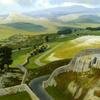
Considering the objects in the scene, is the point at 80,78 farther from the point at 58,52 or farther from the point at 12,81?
the point at 58,52

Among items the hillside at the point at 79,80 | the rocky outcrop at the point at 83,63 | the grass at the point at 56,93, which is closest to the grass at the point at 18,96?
the grass at the point at 56,93

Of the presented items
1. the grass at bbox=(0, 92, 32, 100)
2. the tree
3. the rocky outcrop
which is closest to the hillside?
the rocky outcrop

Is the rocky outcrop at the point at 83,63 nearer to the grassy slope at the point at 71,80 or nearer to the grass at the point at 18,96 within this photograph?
the grassy slope at the point at 71,80

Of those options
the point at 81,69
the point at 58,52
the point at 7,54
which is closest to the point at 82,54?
the point at 81,69

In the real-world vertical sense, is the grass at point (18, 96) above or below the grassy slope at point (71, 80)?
below

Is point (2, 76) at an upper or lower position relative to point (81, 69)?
lower

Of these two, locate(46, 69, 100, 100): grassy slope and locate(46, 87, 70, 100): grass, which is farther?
locate(46, 87, 70, 100): grass

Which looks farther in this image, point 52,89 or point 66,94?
point 52,89

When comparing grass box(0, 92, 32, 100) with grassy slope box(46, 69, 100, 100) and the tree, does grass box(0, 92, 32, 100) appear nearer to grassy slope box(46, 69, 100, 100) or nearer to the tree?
grassy slope box(46, 69, 100, 100)

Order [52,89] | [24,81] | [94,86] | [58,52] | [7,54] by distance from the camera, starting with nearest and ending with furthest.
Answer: [94,86], [52,89], [24,81], [7,54], [58,52]

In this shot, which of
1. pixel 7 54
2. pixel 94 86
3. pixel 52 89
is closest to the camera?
pixel 94 86
